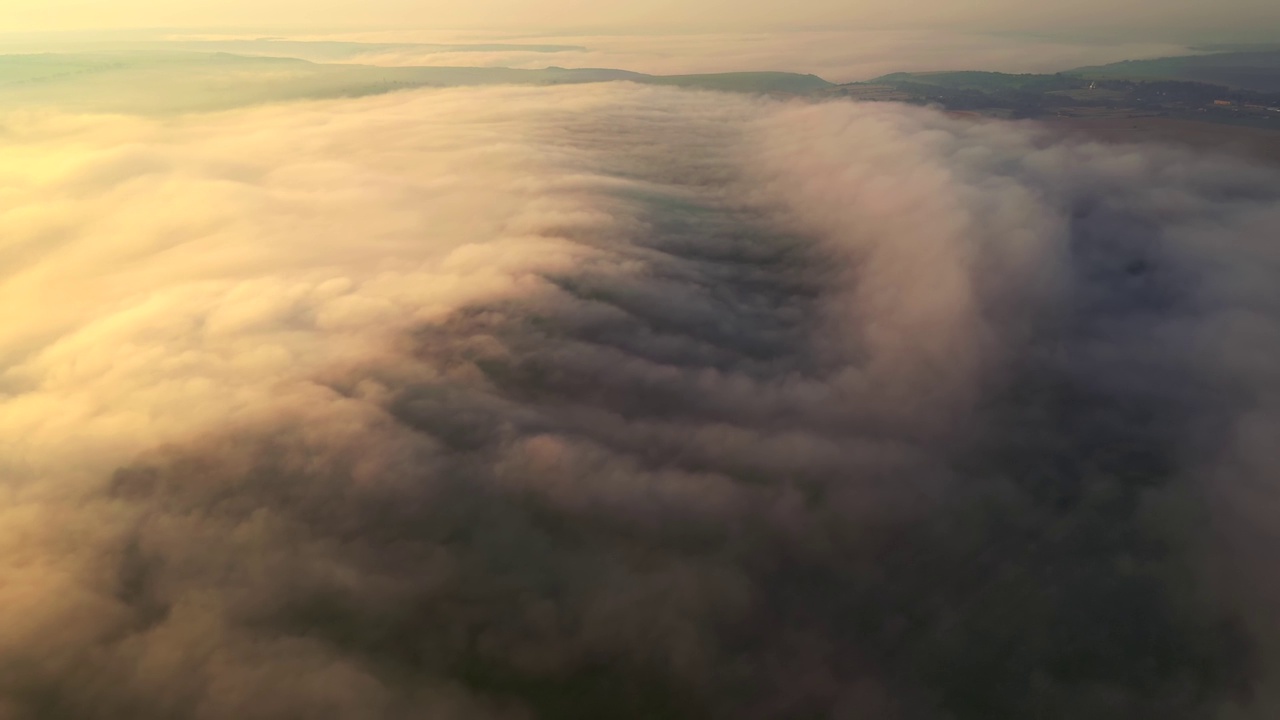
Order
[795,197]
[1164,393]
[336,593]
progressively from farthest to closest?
[795,197], [1164,393], [336,593]

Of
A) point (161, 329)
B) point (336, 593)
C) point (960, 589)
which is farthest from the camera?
point (960, 589)

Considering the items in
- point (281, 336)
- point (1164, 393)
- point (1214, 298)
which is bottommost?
point (1164, 393)

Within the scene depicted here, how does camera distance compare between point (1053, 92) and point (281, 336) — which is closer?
point (281, 336)

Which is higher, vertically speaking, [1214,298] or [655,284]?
[1214,298]

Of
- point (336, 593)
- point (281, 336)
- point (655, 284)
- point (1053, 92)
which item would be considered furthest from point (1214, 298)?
point (281, 336)

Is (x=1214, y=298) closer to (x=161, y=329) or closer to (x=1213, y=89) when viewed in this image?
(x=1213, y=89)

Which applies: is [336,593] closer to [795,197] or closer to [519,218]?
[519,218]
